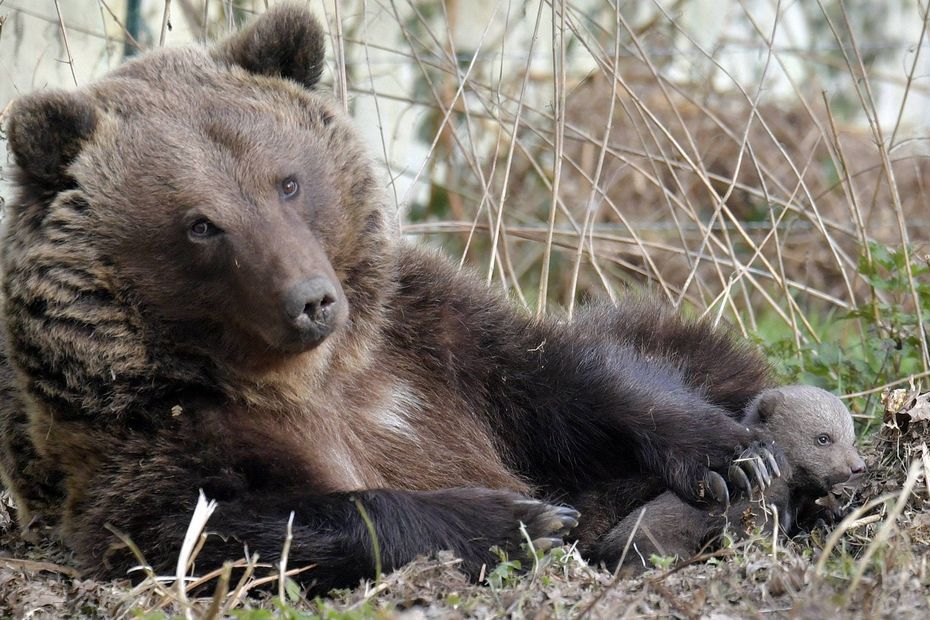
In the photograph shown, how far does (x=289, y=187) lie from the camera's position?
416cm

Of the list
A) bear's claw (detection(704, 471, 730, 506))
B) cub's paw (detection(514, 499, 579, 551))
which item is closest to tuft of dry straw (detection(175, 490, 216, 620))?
cub's paw (detection(514, 499, 579, 551))

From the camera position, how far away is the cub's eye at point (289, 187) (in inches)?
163

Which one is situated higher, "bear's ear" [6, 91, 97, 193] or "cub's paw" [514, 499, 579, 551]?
"bear's ear" [6, 91, 97, 193]

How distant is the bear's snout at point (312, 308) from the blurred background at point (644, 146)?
1.26 meters

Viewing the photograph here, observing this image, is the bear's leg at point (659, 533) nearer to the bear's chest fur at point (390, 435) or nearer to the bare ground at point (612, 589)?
the bare ground at point (612, 589)

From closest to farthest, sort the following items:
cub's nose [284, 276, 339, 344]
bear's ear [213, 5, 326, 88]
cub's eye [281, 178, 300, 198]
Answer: cub's nose [284, 276, 339, 344]
cub's eye [281, 178, 300, 198]
bear's ear [213, 5, 326, 88]

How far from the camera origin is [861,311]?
18.9 ft

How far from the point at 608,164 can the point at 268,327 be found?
7.64 m

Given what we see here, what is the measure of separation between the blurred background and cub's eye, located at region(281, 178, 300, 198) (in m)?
0.80

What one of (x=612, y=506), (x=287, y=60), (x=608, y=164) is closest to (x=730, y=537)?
(x=612, y=506)

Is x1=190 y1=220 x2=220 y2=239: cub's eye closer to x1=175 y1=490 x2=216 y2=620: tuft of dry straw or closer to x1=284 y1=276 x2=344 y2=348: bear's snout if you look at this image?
x1=284 y1=276 x2=344 y2=348: bear's snout

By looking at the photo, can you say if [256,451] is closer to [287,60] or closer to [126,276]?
[126,276]

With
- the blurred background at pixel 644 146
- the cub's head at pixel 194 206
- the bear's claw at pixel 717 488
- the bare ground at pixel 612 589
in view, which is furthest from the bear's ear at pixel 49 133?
the bear's claw at pixel 717 488

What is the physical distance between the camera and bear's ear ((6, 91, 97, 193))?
4008mm
